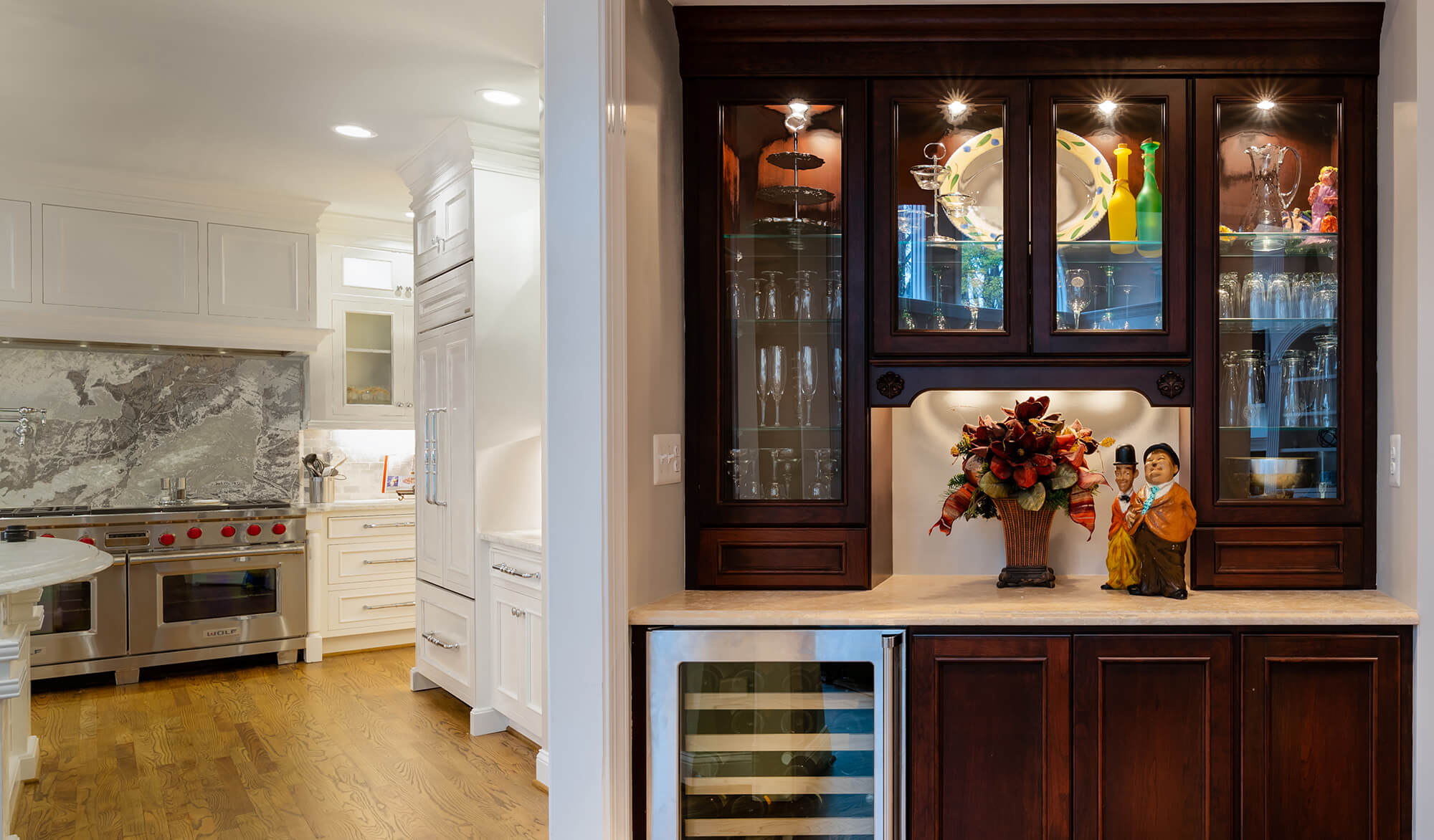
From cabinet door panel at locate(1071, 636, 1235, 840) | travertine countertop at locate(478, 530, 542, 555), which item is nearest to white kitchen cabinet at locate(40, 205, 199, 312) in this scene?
travertine countertop at locate(478, 530, 542, 555)

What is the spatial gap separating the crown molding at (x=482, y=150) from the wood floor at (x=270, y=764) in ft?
8.37

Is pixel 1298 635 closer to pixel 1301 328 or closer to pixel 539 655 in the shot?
pixel 1301 328

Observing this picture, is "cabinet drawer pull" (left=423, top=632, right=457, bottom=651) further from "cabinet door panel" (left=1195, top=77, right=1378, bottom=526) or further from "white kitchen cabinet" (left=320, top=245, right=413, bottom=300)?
"cabinet door panel" (left=1195, top=77, right=1378, bottom=526)

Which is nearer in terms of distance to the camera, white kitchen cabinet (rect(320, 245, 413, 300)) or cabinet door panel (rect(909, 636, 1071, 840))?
cabinet door panel (rect(909, 636, 1071, 840))

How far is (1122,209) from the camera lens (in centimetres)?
226

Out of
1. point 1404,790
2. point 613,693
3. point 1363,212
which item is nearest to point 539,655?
point 613,693

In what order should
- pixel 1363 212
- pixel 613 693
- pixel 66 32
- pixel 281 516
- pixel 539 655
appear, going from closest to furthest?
1. pixel 613 693
2. pixel 1363 212
3. pixel 66 32
4. pixel 539 655
5. pixel 281 516

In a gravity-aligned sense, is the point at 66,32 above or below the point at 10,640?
above

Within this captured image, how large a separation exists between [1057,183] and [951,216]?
0.29m

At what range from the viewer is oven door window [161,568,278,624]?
4742 millimetres

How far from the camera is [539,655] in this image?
133 inches

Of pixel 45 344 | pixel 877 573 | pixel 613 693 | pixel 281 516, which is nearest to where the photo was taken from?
pixel 613 693

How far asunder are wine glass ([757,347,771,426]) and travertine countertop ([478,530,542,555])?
141cm

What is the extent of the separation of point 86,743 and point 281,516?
1561 millimetres
